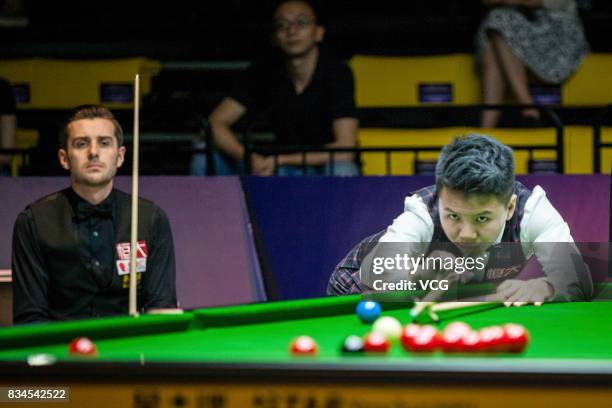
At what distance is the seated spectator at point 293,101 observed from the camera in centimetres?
549

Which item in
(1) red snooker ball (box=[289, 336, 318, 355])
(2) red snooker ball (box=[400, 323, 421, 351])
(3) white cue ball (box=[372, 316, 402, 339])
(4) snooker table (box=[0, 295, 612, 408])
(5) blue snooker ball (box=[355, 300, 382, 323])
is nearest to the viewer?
(4) snooker table (box=[0, 295, 612, 408])

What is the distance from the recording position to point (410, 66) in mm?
6660

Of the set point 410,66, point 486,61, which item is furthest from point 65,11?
point 486,61

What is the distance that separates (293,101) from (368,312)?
297 centimetres

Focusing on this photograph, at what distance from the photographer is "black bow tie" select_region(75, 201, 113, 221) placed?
3.57 metres

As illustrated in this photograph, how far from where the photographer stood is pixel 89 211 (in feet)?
11.7

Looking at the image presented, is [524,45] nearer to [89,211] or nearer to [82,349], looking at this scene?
[89,211]

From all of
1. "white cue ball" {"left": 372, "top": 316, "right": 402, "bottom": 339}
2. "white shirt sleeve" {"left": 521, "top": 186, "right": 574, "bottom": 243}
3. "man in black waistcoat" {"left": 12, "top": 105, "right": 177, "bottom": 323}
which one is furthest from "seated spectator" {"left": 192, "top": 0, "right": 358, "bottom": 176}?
"white cue ball" {"left": 372, "top": 316, "right": 402, "bottom": 339}

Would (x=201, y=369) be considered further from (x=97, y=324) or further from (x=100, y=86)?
(x=100, y=86)

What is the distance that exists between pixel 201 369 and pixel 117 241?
1.71 metres

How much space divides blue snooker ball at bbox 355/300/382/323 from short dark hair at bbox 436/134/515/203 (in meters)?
0.84

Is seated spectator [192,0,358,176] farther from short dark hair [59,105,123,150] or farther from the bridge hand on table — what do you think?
the bridge hand on table

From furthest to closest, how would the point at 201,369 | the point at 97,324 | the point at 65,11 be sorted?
the point at 65,11 < the point at 97,324 < the point at 201,369

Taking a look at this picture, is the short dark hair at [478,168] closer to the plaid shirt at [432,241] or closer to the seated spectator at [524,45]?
the plaid shirt at [432,241]
